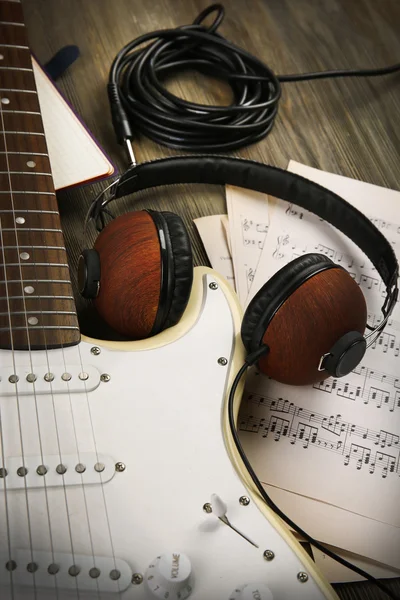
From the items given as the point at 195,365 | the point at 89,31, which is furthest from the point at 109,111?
the point at 195,365

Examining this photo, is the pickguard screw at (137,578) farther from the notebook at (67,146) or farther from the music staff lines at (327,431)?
the notebook at (67,146)

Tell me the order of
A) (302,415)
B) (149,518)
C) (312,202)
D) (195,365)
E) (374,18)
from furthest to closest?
(374,18) → (312,202) → (302,415) → (195,365) → (149,518)

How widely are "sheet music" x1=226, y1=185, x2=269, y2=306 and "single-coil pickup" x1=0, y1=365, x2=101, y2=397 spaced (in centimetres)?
31

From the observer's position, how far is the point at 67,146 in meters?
1.04

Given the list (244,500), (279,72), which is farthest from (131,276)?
(279,72)

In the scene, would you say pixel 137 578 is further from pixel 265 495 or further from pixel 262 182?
pixel 262 182

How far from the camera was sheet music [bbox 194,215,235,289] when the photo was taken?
1023 mm

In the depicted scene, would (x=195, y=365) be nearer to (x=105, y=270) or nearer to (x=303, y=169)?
(x=105, y=270)

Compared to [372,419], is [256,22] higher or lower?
higher

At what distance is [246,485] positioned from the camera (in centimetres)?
70

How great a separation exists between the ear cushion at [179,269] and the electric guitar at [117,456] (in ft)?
0.09

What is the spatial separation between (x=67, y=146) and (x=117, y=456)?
537 millimetres

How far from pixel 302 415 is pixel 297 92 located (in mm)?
647

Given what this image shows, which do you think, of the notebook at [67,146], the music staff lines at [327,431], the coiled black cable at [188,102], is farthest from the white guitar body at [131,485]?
the coiled black cable at [188,102]
